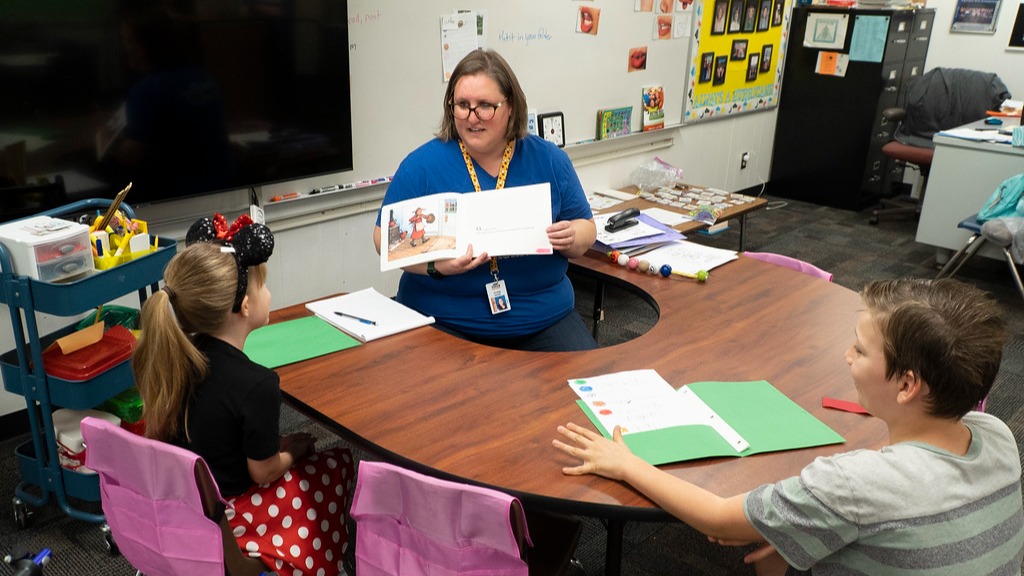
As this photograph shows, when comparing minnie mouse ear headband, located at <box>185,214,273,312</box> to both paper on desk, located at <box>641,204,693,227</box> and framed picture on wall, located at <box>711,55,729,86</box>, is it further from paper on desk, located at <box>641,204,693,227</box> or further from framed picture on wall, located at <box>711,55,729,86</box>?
framed picture on wall, located at <box>711,55,729,86</box>

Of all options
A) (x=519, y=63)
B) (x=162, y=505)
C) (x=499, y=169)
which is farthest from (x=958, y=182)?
(x=162, y=505)

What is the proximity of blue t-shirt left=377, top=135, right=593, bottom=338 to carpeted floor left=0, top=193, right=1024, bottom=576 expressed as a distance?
0.71m

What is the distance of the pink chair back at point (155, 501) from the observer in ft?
4.65

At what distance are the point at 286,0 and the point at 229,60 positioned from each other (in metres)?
0.30

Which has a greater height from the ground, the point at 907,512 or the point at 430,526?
the point at 907,512

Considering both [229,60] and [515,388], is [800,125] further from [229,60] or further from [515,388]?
[515,388]

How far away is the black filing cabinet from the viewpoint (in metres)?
5.57

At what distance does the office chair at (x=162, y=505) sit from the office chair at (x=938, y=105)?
5163 mm

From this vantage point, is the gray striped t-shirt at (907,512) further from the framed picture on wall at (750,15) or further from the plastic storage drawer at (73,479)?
the framed picture on wall at (750,15)

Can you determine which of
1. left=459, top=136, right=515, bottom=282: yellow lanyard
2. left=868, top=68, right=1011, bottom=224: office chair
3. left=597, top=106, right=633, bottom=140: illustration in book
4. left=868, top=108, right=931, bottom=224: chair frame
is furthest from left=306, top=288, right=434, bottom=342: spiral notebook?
left=868, top=68, right=1011, bottom=224: office chair

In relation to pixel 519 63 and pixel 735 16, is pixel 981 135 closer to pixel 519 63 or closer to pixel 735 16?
pixel 735 16

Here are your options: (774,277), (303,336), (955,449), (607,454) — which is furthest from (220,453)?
(774,277)

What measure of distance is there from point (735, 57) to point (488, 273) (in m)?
3.69

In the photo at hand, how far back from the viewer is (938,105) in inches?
214
